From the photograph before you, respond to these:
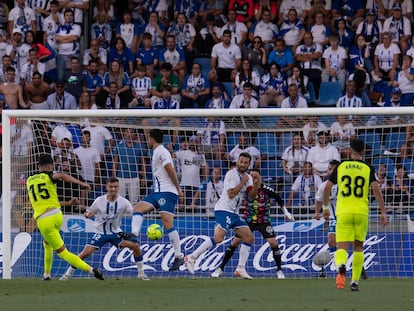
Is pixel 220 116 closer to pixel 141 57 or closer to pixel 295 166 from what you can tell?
pixel 295 166

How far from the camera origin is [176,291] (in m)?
13.9

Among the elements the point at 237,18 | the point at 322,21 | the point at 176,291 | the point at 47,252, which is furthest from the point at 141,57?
the point at 176,291

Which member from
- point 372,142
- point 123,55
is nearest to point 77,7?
point 123,55

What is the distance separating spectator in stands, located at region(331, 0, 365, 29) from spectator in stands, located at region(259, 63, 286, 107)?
89.3 inches

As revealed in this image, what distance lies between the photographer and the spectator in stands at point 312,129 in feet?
61.7

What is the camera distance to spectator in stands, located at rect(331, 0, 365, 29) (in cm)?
2453

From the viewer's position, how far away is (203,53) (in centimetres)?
2442

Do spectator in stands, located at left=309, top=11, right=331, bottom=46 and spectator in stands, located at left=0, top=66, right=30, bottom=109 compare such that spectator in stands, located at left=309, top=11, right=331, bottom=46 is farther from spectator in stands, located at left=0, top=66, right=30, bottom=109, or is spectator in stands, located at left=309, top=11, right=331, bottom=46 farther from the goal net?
spectator in stands, located at left=0, top=66, right=30, bottom=109

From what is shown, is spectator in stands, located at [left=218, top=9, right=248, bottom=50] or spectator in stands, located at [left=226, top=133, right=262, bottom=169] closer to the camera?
spectator in stands, located at [left=226, top=133, right=262, bottom=169]

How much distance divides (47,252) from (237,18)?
9945mm

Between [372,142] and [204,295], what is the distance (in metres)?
6.50

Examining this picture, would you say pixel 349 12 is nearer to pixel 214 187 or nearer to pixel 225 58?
pixel 225 58

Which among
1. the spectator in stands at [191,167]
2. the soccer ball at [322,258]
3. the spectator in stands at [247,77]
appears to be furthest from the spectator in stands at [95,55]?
the soccer ball at [322,258]

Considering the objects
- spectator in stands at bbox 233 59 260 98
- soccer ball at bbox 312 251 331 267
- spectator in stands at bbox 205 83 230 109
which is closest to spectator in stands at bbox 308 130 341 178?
soccer ball at bbox 312 251 331 267
